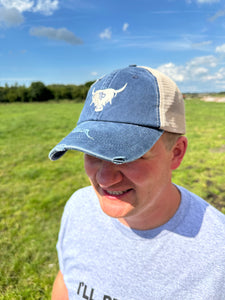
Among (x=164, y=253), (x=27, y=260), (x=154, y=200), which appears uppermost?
(x=154, y=200)

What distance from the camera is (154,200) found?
1.13m

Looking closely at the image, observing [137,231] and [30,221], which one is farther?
[30,221]

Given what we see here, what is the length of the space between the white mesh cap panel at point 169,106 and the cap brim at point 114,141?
0.22ft

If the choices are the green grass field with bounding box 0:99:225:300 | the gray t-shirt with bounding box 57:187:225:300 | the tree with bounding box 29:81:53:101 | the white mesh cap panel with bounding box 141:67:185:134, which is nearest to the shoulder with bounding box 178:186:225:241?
the gray t-shirt with bounding box 57:187:225:300

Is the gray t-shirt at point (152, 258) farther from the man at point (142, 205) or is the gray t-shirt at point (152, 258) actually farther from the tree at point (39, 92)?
the tree at point (39, 92)

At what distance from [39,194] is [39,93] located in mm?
37894

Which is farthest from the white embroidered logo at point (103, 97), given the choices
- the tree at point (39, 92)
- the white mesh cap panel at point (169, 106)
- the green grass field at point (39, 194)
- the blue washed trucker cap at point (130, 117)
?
the tree at point (39, 92)

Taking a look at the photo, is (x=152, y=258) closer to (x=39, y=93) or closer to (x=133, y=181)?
(x=133, y=181)

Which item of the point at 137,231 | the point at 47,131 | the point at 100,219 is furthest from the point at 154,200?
the point at 47,131

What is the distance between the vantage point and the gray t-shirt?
3.39 ft

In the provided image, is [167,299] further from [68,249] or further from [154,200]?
[68,249]

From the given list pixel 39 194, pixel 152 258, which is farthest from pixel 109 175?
pixel 39 194

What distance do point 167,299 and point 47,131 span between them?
993 cm

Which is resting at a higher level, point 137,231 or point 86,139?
point 86,139
